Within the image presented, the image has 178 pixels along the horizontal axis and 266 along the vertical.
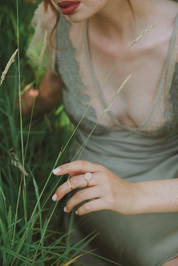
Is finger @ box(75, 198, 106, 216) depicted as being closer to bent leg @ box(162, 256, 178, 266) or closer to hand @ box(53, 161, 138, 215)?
hand @ box(53, 161, 138, 215)

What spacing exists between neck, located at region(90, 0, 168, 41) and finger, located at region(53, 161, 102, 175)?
1.89 feet

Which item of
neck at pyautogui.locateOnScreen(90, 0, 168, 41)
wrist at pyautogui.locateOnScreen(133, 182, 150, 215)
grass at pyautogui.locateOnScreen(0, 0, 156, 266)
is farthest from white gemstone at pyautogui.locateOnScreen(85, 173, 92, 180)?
neck at pyautogui.locateOnScreen(90, 0, 168, 41)

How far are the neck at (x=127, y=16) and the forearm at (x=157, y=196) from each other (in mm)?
579

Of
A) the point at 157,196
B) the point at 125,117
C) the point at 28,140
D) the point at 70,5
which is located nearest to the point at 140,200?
the point at 157,196

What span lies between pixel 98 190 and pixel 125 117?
18.6 inches

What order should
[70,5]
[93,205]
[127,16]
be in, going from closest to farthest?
[93,205] < [70,5] < [127,16]

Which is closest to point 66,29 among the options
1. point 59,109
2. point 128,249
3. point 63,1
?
point 63,1

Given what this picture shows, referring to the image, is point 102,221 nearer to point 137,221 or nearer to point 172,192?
point 137,221

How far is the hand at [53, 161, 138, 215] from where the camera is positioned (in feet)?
2.73

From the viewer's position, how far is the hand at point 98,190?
2.73 feet

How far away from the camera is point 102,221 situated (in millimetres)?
1178

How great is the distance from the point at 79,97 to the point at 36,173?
55 centimetres

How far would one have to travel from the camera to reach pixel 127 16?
1112mm

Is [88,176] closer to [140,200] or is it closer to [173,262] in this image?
[140,200]
